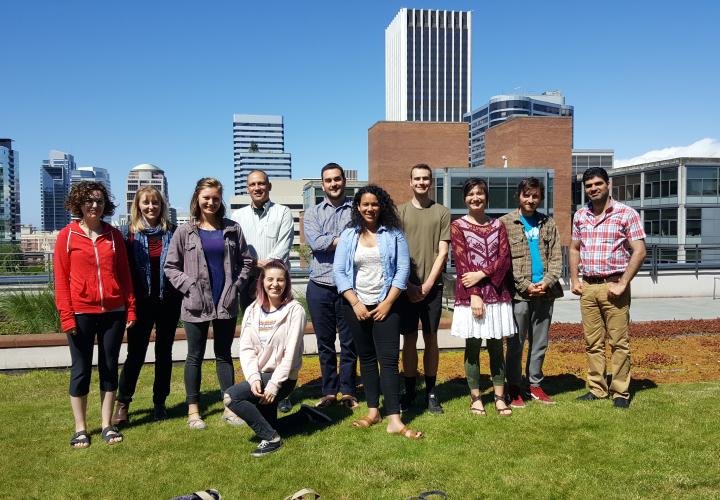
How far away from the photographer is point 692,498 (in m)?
3.30

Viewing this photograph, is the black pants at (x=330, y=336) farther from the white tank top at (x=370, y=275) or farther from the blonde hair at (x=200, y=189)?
the blonde hair at (x=200, y=189)

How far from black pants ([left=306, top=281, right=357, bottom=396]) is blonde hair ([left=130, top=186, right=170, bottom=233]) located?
1420mm

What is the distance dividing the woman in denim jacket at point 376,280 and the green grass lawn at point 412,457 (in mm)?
550

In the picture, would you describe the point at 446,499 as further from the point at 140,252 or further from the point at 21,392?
the point at 21,392

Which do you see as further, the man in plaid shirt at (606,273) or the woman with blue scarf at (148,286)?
the man in plaid shirt at (606,273)

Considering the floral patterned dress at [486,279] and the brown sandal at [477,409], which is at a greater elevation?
the floral patterned dress at [486,279]

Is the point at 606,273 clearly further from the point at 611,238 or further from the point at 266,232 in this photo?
the point at 266,232

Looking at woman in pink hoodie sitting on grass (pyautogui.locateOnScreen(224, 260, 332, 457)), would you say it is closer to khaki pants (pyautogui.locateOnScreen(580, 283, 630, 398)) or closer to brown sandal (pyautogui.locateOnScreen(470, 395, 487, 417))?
brown sandal (pyautogui.locateOnScreen(470, 395, 487, 417))

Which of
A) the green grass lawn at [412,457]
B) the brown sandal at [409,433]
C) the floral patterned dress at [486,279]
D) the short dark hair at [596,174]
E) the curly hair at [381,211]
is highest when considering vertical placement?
the short dark hair at [596,174]

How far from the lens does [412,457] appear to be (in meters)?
3.99

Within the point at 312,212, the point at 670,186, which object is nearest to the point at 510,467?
the point at 312,212

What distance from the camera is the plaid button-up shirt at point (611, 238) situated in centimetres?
505

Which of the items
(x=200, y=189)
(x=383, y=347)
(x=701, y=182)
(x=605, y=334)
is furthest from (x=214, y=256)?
(x=701, y=182)

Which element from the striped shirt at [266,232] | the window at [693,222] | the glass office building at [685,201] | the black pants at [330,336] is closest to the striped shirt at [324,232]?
the black pants at [330,336]
